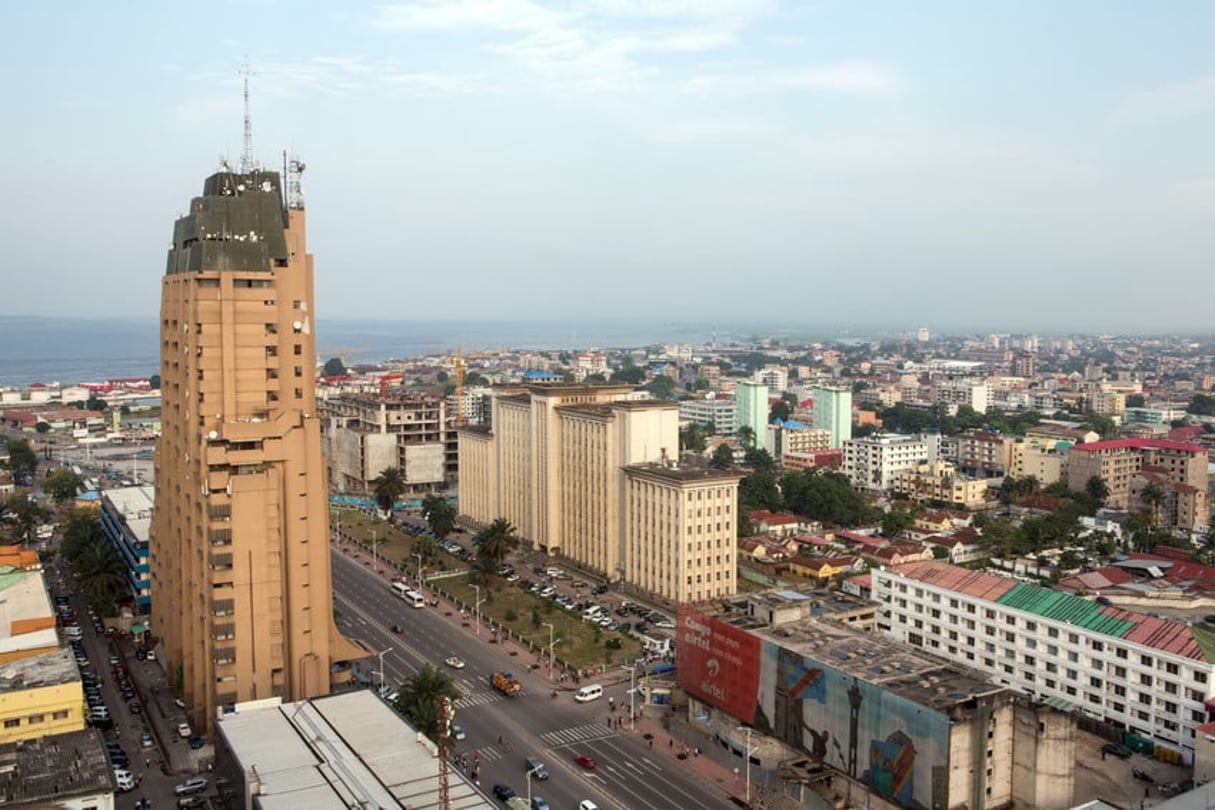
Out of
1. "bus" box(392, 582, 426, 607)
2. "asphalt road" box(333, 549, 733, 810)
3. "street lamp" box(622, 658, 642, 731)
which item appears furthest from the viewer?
"bus" box(392, 582, 426, 607)

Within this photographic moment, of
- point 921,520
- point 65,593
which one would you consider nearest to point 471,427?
point 65,593

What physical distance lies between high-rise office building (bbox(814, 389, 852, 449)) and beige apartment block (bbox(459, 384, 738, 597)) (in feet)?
207

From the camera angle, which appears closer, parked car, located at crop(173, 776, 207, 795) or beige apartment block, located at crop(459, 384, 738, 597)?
parked car, located at crop(173, 776, 207, 795)

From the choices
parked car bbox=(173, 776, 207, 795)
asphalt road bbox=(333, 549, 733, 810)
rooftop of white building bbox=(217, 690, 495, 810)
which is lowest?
asphalt road bbox=(333, 549, 733, 810)

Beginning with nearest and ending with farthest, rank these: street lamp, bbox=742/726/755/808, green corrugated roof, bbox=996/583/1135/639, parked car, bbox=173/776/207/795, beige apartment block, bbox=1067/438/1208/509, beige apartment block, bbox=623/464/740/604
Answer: street lamp, bbox=742/726/755/808 → parked car, bbox=173/776/207/795 → green corrugated roof, bbox=996/583/1135/639 → beige apartment block, bbox=623/464/740/604 → beige apartment block, bbox=1067/438/1208/509

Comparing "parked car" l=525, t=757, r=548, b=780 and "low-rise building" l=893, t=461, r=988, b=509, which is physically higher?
"low-rise building" l=893, t=461, r=988, b=509

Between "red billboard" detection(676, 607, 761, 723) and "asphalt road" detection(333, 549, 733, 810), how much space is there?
368 cm

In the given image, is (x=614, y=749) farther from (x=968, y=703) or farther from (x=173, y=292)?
(x=173, y=292)

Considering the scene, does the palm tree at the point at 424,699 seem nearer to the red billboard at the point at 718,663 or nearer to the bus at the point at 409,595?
the red billboard at the point at 718,663

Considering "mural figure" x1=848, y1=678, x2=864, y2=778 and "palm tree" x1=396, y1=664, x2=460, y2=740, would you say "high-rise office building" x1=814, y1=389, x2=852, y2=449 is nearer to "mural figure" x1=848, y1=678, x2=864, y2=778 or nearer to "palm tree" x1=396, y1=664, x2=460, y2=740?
"palm tree" x1=396, y1=664, x2=460, y2=740

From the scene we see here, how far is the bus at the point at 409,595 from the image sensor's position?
6894 centimetres

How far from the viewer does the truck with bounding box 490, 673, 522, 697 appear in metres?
52.6

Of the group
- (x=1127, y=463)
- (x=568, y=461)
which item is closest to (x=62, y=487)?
(x=568, y=461)

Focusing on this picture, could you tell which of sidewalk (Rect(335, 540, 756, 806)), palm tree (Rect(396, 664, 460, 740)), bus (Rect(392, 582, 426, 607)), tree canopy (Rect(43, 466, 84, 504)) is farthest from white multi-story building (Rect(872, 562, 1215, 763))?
tree canopy (Rect(43, 466, 84, 504))
